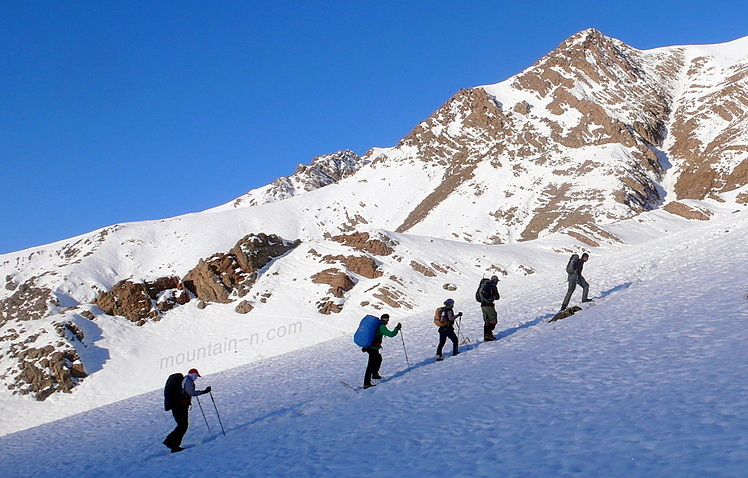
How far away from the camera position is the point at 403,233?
81000 mm

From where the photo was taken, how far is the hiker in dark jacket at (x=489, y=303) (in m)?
15.0

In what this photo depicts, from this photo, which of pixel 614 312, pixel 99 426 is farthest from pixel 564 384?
pixel 99 426

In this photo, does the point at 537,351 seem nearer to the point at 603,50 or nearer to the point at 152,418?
the point at 152,418

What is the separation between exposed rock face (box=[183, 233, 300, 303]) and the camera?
48.4 meters

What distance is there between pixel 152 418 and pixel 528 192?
94.8m

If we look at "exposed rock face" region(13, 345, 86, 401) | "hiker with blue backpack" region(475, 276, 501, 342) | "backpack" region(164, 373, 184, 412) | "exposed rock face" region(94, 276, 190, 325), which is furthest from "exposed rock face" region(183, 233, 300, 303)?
"backpack" region(164, 373, 184, 412)

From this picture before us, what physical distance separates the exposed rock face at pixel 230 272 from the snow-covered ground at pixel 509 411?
28545mm

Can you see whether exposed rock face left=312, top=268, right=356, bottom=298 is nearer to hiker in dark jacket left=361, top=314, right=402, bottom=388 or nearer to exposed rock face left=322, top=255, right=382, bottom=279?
exposed rock face left=322, top=255, right=382, bottom=279

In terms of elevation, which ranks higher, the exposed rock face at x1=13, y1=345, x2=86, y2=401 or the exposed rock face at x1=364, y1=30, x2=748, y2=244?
the exposed rock face at x1=364, y1=30, x2=748, y2=244

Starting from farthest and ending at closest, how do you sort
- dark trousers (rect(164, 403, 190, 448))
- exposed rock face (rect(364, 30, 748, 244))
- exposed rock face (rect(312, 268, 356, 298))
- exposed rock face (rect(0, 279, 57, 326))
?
exposed rock face (rect(364, 30, 748, 244)) → exposed rock face (rect(0, 279, 57, 326)) → exposed rock face (rect(312, 268, 356, 298)) → dark trousers (rect(164, 403, 190, 448))

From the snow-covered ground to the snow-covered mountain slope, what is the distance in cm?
2125

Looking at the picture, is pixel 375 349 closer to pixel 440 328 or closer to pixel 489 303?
pixel 440 328

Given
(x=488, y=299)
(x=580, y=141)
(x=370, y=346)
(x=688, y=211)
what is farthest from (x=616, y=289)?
(x=580, y=141)

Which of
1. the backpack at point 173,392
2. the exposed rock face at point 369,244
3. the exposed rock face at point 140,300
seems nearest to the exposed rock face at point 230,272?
the exposed rock face at point 140,300
